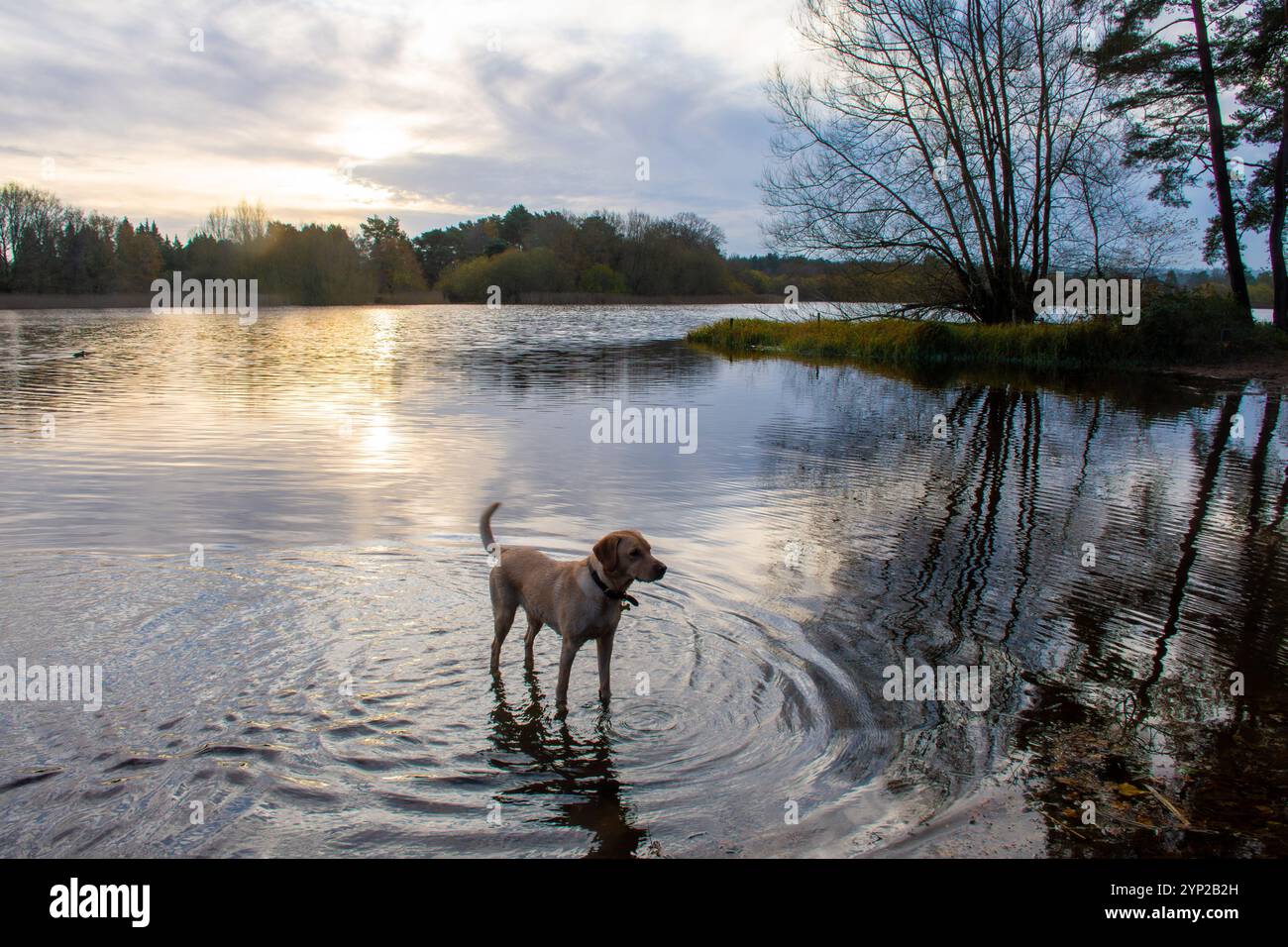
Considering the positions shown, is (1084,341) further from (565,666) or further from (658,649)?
(565,666)

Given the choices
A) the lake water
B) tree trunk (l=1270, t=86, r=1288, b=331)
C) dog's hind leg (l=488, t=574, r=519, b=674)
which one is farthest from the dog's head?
tree trunk (l=1270, t=86, r=1288, b=331)

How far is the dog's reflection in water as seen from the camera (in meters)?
4.39

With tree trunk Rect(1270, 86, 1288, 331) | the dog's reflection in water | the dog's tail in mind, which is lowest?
the dog's reflection in water

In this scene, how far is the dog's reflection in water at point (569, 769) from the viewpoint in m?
4.39

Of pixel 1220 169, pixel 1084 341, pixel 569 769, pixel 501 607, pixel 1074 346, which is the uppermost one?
pixel 1220 169

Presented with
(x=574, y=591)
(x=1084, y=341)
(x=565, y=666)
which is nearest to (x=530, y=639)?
(x=565, y=666)

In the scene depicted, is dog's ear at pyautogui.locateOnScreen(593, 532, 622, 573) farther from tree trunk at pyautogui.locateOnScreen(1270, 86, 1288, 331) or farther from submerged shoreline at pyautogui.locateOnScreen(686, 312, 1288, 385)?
tree trunk at pyautogui.locateOnScreen(1270, 86, 1288, 331)

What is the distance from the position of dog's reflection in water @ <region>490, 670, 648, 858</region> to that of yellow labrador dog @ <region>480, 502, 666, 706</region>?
0.98 ft

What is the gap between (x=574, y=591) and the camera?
575 cm

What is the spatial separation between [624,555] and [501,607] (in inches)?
56.5

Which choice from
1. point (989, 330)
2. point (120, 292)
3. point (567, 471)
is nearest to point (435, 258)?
point (120, 292)

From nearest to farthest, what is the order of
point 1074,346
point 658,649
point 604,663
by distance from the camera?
1. point 604,663
2. point 658,649
3. point 1074,346

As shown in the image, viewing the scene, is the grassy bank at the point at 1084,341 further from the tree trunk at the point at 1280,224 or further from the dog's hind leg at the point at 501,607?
the dog's hind leg at the point at 501,607
